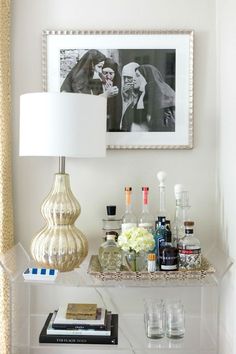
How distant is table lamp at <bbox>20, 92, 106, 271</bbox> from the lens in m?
1.82

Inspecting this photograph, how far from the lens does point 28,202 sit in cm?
227

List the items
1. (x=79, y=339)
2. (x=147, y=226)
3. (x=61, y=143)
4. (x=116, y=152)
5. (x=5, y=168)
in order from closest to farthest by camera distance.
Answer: (x=61, y=143) → (x=79, y=339) → (x=147, y=226) → (x=5, y=168) → (x=116, y=152)

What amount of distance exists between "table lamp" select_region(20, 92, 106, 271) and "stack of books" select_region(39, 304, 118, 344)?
0.22 meters

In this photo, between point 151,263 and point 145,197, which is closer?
point 151,263

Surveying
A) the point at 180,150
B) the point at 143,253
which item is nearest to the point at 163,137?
the point at 180,150

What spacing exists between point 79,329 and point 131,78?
1.20m

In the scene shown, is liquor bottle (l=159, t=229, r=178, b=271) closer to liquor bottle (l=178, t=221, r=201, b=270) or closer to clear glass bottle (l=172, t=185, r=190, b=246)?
liquor bottle (l=178, t=221, r=201, b=270)

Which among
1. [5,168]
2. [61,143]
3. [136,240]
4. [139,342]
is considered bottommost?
[139,342]

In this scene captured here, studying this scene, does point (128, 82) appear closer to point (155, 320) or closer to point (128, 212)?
point (128, 212)

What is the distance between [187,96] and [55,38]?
711 mm

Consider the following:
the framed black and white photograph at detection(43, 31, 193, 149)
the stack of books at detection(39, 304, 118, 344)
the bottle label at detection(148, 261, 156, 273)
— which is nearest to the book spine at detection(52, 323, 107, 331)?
the stack of books at detection(39, 304, 118, 344)

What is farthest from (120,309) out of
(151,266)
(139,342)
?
(151,266)

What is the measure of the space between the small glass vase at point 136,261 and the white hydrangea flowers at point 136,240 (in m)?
0.04

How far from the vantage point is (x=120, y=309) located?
2.27 meters
